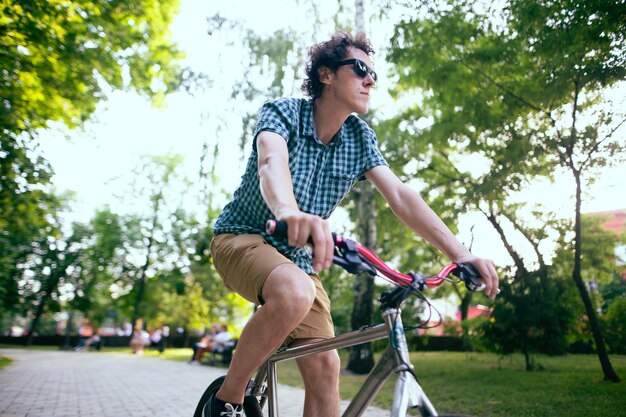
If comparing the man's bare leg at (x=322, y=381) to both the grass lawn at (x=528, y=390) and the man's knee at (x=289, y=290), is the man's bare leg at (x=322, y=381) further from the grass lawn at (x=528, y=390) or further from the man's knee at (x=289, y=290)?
the grass lawn at (x=528, y=390)

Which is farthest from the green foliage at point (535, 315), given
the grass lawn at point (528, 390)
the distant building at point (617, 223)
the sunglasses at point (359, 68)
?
the sunglasses at point (359, 68)

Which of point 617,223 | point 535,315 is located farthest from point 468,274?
point 535,315

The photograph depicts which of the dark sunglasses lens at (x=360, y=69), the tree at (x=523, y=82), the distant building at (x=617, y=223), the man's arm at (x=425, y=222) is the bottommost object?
the man's arm at (x=425, y=222)

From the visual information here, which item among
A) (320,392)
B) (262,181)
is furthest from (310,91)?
(320,392)

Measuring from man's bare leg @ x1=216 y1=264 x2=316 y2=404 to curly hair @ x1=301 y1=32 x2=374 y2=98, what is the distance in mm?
1044

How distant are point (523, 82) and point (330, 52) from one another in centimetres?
649

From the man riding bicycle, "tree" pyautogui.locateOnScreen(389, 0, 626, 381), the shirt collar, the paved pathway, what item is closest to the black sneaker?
the man riding bicycle

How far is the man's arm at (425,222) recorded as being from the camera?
190 cm

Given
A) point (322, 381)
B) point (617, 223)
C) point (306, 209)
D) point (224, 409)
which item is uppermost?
point (617, 223)

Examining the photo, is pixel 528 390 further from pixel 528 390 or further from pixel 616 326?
pixel 616 326

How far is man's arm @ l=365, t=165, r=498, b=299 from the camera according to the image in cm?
190

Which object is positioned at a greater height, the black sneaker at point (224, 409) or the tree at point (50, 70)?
the tree at point (50, 70)

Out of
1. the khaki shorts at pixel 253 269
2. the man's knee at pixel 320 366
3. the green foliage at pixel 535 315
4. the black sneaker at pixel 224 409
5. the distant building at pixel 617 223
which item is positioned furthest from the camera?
the green foliage at pixel 535 315

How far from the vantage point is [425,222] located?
2201mm
